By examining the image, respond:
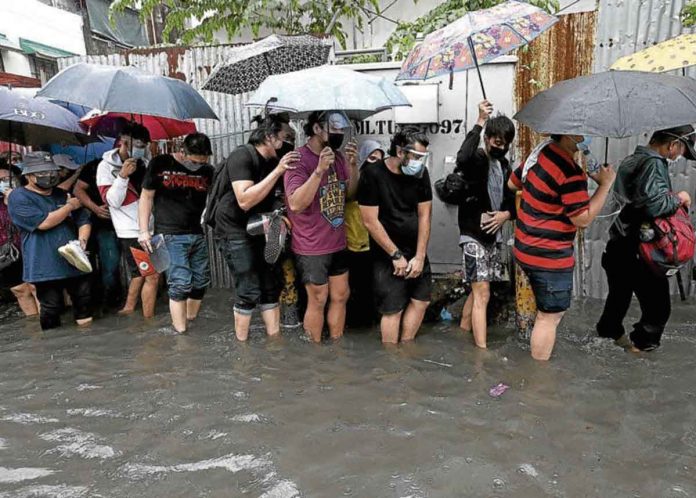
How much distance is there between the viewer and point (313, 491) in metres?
2.58

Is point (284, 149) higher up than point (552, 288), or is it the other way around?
point (284, 149)

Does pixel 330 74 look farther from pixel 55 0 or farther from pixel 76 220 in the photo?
pixel 55 0

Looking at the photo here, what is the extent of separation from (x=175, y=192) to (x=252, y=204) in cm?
101

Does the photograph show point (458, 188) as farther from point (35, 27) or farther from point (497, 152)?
point (35, 27)

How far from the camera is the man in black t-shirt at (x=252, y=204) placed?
3988mm

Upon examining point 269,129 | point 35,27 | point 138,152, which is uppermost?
point 35,27

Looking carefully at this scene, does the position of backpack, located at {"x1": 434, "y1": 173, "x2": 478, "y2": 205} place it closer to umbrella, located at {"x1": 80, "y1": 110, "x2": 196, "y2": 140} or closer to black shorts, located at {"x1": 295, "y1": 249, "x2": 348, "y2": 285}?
black shorts, located at {"x1": 295, "y1": 249, "x2": 348, "y2": 285}

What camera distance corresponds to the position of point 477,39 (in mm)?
3965

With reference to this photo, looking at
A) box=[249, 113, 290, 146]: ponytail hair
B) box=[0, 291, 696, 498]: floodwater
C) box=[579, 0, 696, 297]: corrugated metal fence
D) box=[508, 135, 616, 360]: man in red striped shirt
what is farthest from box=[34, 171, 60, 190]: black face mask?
box=[579, 0, 696, 297]: corrugated metal fence

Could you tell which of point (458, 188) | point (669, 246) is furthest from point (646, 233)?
point (458, 188)

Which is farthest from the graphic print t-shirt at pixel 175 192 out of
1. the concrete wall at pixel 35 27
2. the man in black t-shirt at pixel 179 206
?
the concrete wall at pixel 35 27

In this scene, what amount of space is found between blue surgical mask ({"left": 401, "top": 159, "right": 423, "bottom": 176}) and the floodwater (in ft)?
4.60

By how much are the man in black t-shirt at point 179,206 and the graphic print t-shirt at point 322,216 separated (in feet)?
3.46

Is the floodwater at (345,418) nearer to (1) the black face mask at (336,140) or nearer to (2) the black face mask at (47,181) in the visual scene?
(2) the black face mask at (47,181)
